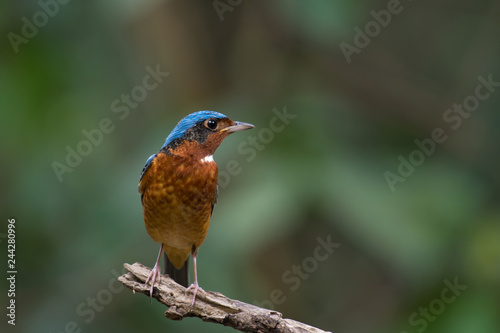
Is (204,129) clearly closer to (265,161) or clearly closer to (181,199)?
(181,199)

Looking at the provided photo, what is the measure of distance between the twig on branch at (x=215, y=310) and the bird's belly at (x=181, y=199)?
0.37 metres

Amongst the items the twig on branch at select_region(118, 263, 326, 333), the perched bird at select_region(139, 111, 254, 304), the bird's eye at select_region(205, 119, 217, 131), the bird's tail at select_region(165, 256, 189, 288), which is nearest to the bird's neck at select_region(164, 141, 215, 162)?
the perched bird at select_region(139, 111, 254, 304)

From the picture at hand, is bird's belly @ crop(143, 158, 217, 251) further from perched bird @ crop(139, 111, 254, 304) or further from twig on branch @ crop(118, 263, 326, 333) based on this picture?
twig on branch @ crop(118, 263, 326, 333)

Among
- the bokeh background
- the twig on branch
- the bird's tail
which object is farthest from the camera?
the bokeh background

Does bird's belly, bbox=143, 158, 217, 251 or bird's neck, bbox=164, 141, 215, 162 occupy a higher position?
bird's neck, bbox=164, 141, 215, 162

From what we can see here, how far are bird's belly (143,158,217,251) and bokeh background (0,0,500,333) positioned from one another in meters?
1.31

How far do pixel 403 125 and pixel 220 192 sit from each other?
2.24 metres

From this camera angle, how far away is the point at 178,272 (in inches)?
217

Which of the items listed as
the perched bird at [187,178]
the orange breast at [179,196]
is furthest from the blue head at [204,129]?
the orange breast at [179,196]

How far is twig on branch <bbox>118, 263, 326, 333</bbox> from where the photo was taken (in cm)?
398

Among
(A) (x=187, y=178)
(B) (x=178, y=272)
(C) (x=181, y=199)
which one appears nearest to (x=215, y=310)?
(C) (x=181, y=199)

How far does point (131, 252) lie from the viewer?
22.1ft

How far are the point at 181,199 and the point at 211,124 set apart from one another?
52 centimetres

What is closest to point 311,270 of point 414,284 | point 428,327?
point 414,284
